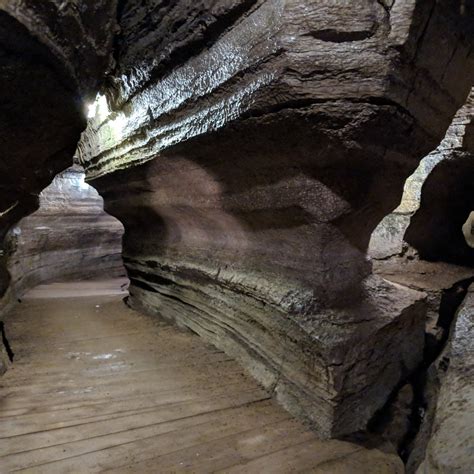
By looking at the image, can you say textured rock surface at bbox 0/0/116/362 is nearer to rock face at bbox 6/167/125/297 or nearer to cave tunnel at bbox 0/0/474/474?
cave tunnel at bbox 0/0/474/474

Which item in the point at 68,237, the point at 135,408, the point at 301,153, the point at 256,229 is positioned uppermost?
the point at 301,153

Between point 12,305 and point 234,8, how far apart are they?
450 cm

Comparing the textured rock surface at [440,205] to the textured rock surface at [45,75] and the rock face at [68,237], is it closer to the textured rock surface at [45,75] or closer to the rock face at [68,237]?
the textured rock surface at [45,75]

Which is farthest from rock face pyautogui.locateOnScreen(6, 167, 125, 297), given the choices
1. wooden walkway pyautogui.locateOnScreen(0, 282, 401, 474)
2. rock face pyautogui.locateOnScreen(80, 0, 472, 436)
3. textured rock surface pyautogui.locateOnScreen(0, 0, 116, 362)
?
rock face pyautogui.locateOnScreen(80, 0, 472, 436)

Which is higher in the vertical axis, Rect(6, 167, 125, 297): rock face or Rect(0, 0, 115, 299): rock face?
Rect(0, 0, 115, 299): rock face

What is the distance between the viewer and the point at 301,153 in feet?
7.05

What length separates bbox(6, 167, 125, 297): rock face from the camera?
6809 mm

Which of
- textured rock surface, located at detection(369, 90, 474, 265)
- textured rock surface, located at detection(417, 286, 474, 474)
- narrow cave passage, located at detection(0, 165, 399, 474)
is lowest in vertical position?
narrow cave passage, located at detection(0, 165, 399, 474)

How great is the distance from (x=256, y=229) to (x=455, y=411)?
1740mm

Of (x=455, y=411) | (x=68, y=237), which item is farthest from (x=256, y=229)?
(x=68, y=237)

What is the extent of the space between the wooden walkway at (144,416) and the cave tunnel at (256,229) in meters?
0.01

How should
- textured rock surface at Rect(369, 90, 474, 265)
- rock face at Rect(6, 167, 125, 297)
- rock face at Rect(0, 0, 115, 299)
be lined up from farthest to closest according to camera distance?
rock face at Rect(6, 167, 125, 297) < textured rock surface at Rect(369, 90, 474, 265) < rock face at Rect(0, 0, 115, 299)

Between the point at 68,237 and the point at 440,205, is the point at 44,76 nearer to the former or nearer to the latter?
the point at 440,205

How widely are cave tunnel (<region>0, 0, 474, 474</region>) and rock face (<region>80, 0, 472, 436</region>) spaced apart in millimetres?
14
